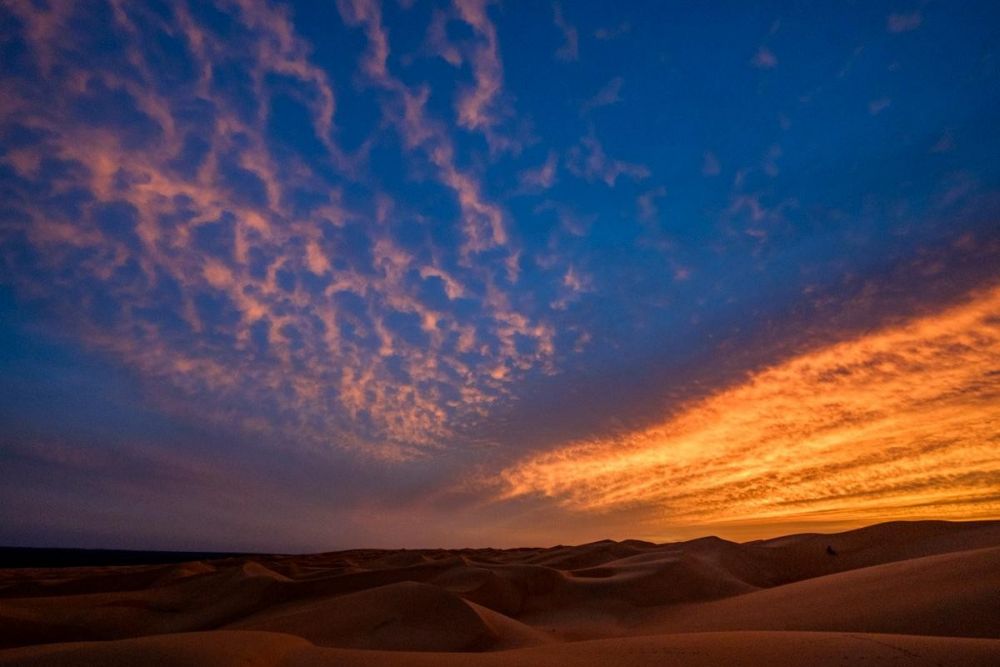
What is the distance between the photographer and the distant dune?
1.73 metres

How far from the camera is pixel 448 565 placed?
580cm

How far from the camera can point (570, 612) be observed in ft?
12.7

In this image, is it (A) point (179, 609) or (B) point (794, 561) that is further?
(B) point (794, 561)

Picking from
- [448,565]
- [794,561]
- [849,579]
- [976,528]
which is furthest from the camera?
[448,565]

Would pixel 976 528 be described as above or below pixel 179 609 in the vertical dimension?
above

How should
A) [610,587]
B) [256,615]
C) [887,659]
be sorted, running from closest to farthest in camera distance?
[887,659] < [256,615] < [610,587]

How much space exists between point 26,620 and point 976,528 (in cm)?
783

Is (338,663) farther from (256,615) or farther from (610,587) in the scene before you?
(610,587)

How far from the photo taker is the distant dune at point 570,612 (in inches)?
68.0

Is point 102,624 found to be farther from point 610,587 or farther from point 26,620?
point 610,587

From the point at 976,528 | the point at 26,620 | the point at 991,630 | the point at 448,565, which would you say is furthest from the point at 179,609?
the point at 976,528

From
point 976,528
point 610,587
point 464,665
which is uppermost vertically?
point 976,528

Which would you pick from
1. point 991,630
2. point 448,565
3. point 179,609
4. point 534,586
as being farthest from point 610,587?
point 179,609

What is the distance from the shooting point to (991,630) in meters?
1.84
